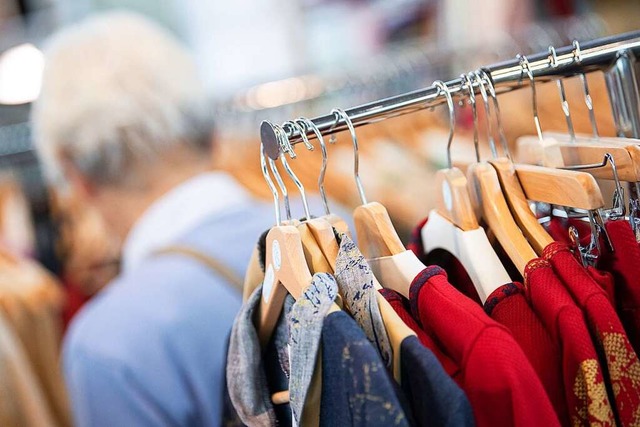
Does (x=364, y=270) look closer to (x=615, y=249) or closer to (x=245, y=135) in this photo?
(x=615, y=249)

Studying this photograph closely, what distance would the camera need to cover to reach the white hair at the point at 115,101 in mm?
1060

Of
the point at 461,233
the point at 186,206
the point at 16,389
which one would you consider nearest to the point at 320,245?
the point at 461,233

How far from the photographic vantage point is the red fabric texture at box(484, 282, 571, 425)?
48 centimetres

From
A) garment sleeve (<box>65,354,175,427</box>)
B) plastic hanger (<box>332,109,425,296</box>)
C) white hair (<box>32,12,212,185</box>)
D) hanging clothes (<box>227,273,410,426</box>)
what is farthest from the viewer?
white hair (<box>32,12,212,185</box>)

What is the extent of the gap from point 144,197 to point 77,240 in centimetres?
89

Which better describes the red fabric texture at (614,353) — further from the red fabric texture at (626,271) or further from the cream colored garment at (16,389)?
the cream colored garment at (16,389)

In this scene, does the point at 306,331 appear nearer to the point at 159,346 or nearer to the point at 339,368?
the point at 339,368

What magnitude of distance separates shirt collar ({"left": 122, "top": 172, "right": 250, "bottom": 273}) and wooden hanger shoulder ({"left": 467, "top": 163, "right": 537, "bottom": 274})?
1.88 ft

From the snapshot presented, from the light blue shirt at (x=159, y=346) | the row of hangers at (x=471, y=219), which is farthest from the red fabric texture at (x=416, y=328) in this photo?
the light blue shirt at (x=159, y=346)

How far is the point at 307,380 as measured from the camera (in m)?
0.47

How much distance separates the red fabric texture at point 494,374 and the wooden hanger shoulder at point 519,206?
11 cm

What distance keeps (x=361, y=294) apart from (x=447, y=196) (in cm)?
15

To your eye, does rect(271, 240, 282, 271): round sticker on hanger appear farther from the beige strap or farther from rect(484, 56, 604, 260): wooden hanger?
the beige strap

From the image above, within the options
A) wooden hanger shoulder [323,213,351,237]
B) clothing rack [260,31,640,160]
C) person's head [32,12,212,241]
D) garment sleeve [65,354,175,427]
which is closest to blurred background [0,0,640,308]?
person's head [32,12,212,241]
